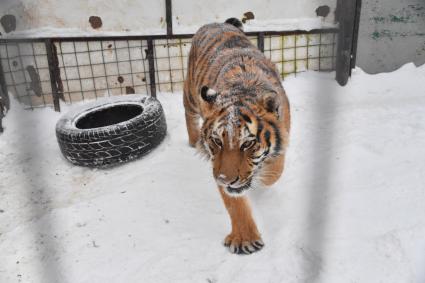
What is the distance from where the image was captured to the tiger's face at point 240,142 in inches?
69.7

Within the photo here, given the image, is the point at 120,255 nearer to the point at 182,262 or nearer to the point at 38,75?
the point at 182,262

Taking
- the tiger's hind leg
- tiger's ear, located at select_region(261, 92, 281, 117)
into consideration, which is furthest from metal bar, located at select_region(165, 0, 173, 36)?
tiger's ear, located at select_region(261, 92, 281, 117)

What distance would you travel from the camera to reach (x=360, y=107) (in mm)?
3637

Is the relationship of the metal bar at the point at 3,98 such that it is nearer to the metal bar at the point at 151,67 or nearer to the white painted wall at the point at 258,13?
the metal bar at the point at 151,67

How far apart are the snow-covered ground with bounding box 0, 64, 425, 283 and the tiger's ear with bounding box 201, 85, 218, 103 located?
20.5 inches

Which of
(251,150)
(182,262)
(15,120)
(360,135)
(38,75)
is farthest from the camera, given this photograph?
(38,75)

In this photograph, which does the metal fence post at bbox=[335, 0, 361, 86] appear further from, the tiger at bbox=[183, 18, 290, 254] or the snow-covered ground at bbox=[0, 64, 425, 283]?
the tiger at bbox=[183, 18, 290, 254]

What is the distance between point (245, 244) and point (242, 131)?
65 centimetres

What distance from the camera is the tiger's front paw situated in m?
2.10

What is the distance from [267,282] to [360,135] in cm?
157

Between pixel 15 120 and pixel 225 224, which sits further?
pixel 15 120

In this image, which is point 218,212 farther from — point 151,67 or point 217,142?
point 151,67

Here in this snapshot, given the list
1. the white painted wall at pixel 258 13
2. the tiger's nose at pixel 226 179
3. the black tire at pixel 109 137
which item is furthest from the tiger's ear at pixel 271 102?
the white painted wall at pixel 258 13

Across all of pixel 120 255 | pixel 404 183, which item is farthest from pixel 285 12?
pixel 120 255
